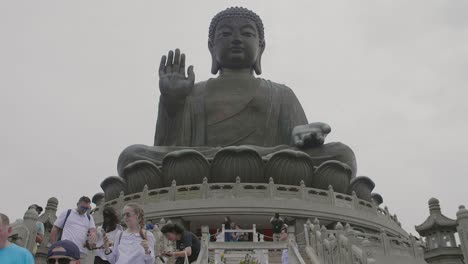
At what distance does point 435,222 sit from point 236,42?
1033cm

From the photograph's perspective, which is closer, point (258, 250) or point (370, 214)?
point (258, 250)

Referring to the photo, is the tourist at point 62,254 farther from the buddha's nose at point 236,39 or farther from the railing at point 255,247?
the buddha's nose at point 236,39

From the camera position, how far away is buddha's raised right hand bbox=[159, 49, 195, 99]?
52.5 feet

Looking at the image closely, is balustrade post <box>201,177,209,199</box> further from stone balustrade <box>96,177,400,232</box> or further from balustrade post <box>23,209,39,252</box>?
balustrade post <box>23,209,39,252</box>

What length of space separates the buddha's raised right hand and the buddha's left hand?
409 cm

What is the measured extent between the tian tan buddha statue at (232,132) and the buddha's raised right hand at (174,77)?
3 centimetres

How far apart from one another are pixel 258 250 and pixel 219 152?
6.42m

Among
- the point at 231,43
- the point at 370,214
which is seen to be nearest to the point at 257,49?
the point at 231,43

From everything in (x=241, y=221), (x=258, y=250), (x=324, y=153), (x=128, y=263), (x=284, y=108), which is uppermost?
(x=284, y=108)

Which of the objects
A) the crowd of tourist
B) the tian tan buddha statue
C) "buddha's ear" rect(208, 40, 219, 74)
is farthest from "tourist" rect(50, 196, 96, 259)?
"buddha's ear" rect(208, 40, 219, 74)

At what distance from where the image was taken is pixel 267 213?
11984 millimetres

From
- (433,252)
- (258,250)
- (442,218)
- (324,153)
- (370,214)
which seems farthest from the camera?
(324,153)

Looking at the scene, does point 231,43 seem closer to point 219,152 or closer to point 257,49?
point 257,49

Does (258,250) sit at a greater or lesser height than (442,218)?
lesser
